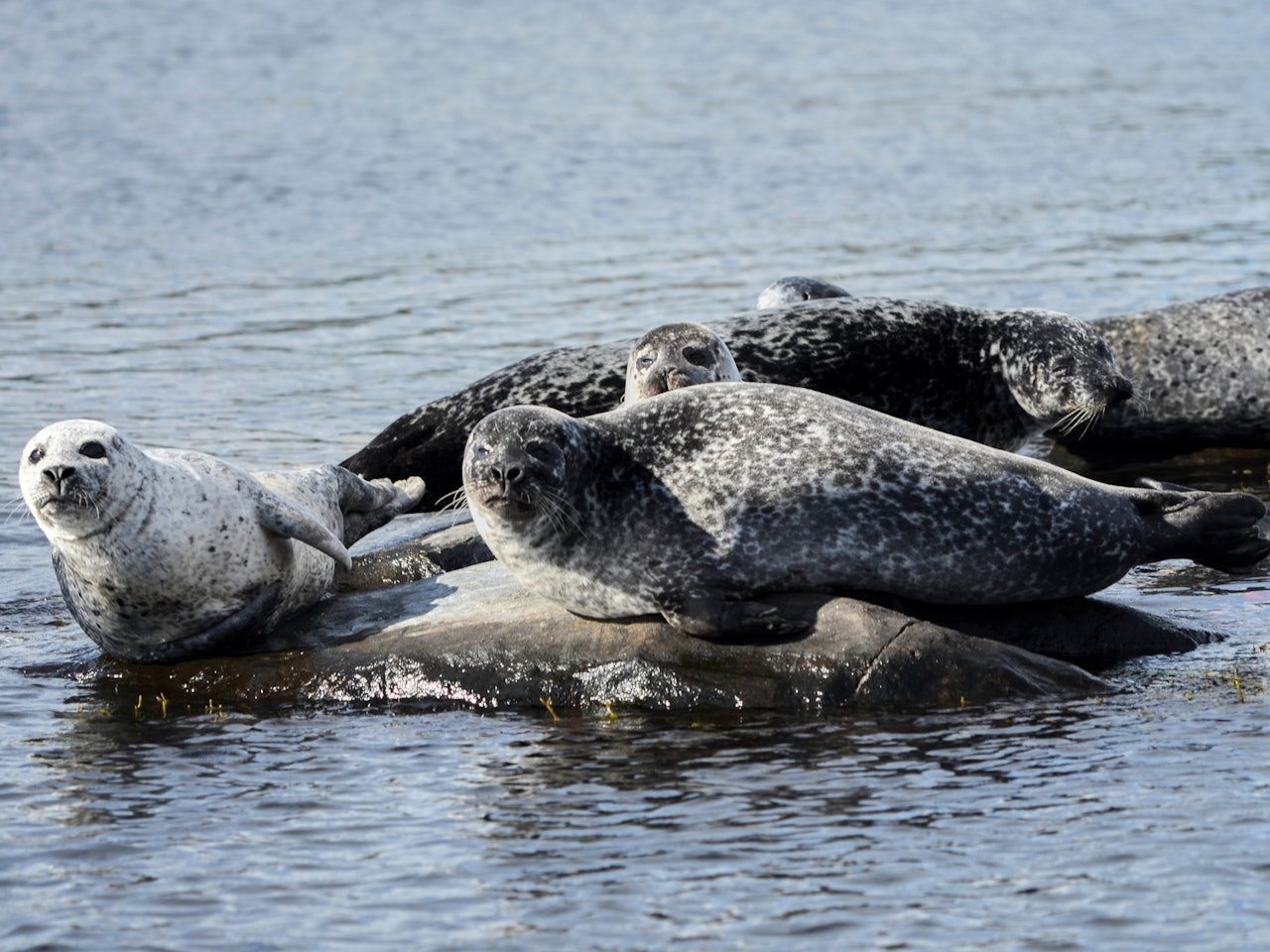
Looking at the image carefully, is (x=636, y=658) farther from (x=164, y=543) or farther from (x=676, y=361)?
(x=676, y=361)

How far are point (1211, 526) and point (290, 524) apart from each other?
11.1ft

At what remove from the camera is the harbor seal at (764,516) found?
7238mm

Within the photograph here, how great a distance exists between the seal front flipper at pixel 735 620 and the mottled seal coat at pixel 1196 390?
18.2ft

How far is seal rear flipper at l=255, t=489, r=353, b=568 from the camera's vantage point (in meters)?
7.83

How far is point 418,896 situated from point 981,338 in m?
6.64

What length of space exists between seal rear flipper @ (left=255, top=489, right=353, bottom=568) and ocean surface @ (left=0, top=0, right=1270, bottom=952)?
69 cm

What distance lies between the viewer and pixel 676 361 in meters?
9.05

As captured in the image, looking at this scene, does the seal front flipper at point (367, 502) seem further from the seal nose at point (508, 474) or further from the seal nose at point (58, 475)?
the seal nose at point (508, 474)

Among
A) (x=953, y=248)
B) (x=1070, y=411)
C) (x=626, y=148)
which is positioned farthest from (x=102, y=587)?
(x=626, y=148)

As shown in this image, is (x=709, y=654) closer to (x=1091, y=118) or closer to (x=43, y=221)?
(x=43, y=221)

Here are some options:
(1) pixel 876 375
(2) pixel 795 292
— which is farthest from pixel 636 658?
(2) pixel 795 292

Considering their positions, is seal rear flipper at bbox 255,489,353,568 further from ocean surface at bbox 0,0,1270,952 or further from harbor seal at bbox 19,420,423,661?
ocean surface at bbox 0,0,1270,952

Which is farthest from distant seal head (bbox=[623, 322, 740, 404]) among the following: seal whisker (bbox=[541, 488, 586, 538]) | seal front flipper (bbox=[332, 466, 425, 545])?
seal whisker (bbox=[541, 488, 586, 538])

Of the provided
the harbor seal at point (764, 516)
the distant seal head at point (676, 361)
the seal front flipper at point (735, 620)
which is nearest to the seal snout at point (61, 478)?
the harbor seal at point (764, 516)
